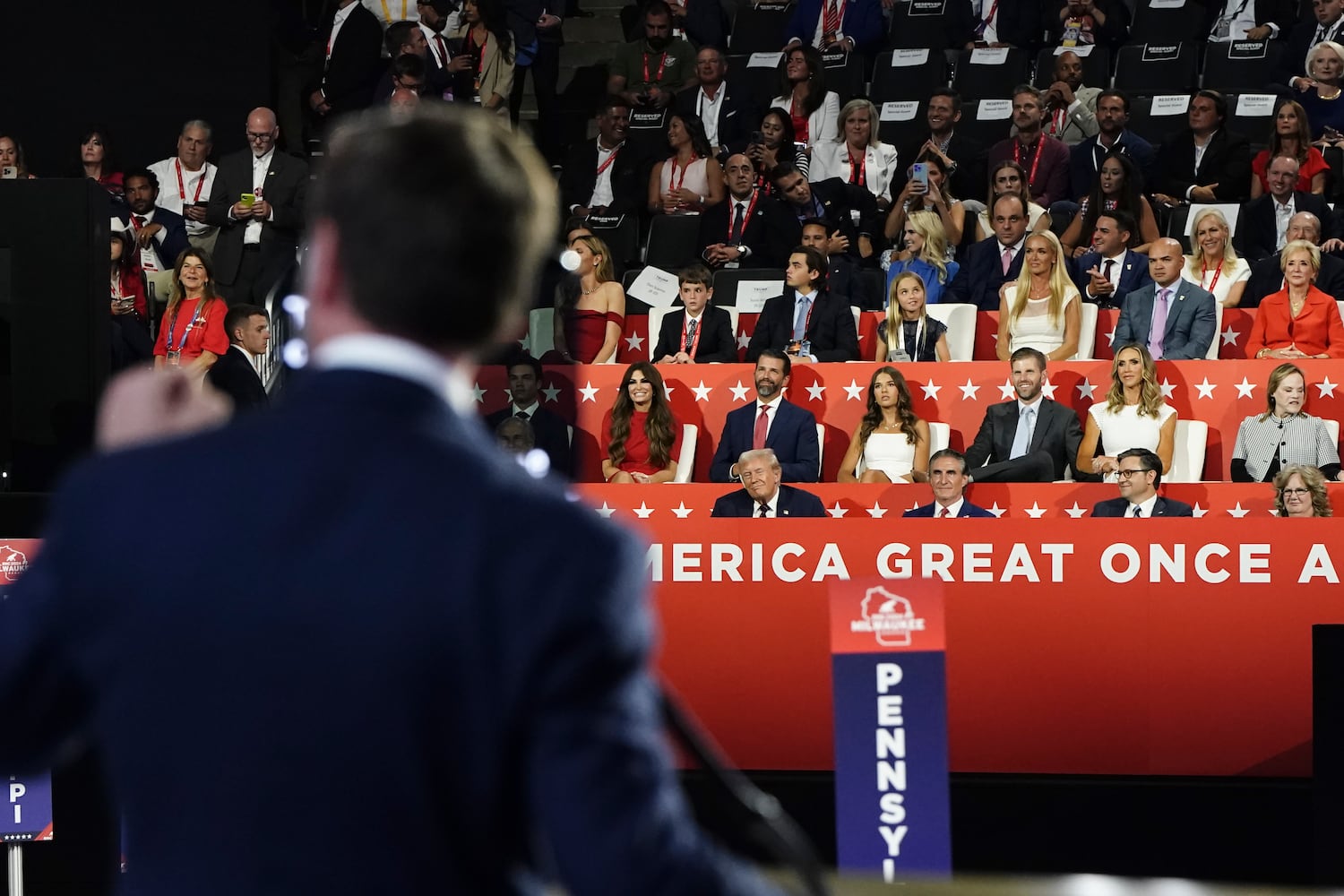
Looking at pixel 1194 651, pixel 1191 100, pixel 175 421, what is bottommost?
pixel 1194 651

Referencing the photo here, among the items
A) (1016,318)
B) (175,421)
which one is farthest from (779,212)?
(175,421)

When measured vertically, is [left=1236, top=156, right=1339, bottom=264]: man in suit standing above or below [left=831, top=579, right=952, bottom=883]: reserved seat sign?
above

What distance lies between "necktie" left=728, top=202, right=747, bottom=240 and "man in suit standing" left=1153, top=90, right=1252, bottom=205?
2.47 meters

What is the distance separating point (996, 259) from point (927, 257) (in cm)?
38

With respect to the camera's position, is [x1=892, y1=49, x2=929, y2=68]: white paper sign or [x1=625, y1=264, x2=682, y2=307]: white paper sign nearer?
[x1=625, y1=264, x2=682, y2=307]: white paper sign

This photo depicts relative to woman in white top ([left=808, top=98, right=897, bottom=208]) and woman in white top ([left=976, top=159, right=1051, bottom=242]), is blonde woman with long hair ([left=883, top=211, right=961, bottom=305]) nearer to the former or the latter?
woman in white top ([left=976, top=159, right=1051, bottom=242])

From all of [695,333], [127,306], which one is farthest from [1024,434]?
[127,306]

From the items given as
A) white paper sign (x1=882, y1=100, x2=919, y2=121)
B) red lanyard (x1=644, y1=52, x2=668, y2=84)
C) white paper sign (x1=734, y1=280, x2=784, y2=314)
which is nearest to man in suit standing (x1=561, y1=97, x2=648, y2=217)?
red lanyard (x1=644, y1=52, x2=668, y2=84)

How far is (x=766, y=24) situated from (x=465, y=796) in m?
11.6

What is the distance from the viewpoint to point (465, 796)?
36.5 inches

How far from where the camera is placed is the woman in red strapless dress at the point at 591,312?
912 centimetres

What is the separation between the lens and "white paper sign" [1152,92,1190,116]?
10609 millimetres

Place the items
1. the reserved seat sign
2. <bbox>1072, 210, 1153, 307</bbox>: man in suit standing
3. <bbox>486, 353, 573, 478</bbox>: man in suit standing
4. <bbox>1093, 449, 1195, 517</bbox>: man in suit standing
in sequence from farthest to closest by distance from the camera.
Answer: <bbox>1072, 210, 1153, 307</bbox>: man in suit standing → <bbox>486, 353, 573, 478</bbox>: man in suit standing → <bbox>1093, 449, 1195, 517</bbox>: man in suit standing → the reserved seat sign

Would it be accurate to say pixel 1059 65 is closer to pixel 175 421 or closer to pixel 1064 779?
pixel 1064 779
